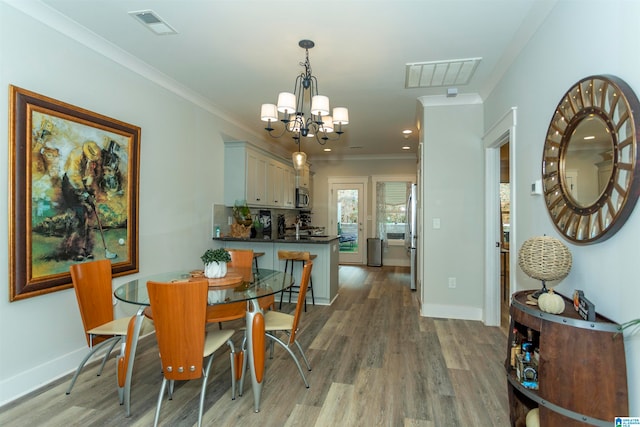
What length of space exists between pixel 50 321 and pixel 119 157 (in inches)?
56.4

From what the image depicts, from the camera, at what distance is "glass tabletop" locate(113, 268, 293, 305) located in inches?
83.4

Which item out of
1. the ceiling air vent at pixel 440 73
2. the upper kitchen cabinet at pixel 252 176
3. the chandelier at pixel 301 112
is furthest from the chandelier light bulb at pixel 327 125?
the upper kitchen cabinet at pixel 252 176

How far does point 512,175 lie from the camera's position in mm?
2941

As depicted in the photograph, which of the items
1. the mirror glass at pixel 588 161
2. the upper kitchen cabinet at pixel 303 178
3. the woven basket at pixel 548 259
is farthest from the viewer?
the upper kitchen cabinet at pixel 303 178

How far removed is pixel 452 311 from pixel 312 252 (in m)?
1.93

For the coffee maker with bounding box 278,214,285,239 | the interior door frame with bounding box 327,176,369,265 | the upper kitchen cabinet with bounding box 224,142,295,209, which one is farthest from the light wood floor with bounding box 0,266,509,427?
the interior door frame with bounding box 327,176,369,265

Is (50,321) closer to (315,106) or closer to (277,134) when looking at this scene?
(315,106)

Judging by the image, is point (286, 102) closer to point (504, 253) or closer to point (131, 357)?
point (131, 357)

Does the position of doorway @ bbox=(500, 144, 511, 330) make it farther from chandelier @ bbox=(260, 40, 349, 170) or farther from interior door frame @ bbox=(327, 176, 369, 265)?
interior door frame @ bbox=(327, 176, 369, 265)

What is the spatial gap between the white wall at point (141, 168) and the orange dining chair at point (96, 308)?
362mm

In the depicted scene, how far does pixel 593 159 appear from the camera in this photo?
1.75 metres

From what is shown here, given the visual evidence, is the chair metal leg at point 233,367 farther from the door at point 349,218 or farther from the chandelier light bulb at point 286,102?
the door at point 349,218

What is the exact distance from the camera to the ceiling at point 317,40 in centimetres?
240

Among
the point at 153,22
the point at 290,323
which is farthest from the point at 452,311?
the point at 153,22
